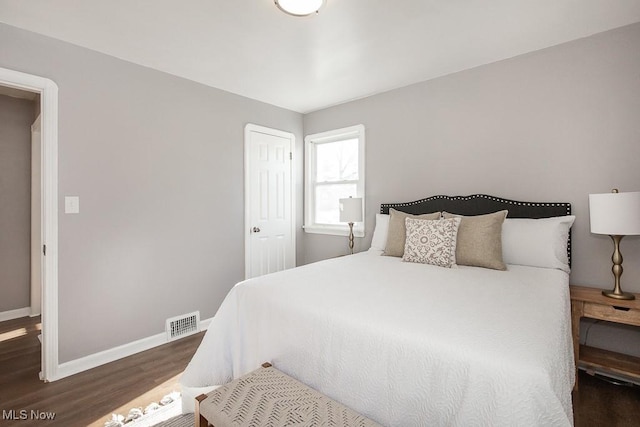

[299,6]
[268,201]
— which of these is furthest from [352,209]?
[299,6]

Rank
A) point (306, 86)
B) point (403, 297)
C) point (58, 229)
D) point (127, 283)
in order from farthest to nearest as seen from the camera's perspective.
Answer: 1. point (306, 86)
2. point (127, 283)
3. point (58, 229)
4. point (403, 297)

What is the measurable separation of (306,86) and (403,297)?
2.50m

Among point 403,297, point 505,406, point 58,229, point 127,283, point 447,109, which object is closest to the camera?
point 505,406

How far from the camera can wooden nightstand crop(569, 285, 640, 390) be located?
187 centimetres

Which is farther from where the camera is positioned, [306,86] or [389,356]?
[306,86]

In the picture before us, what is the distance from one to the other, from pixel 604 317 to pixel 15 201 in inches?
216

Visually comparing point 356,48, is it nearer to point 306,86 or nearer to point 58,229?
point 306,86

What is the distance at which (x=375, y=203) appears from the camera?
3537 millimetres

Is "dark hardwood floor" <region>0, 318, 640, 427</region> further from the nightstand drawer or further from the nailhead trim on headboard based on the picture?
the nailhead trim on headboard

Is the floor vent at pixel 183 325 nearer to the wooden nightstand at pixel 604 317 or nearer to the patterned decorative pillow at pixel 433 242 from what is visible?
the patterned decorative pillow at pixel 433 242

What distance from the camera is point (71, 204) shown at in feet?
7.61

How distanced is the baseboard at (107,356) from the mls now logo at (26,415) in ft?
1.24

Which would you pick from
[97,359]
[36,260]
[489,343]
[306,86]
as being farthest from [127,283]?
[489,343]

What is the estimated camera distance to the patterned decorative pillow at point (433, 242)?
2320 mm
